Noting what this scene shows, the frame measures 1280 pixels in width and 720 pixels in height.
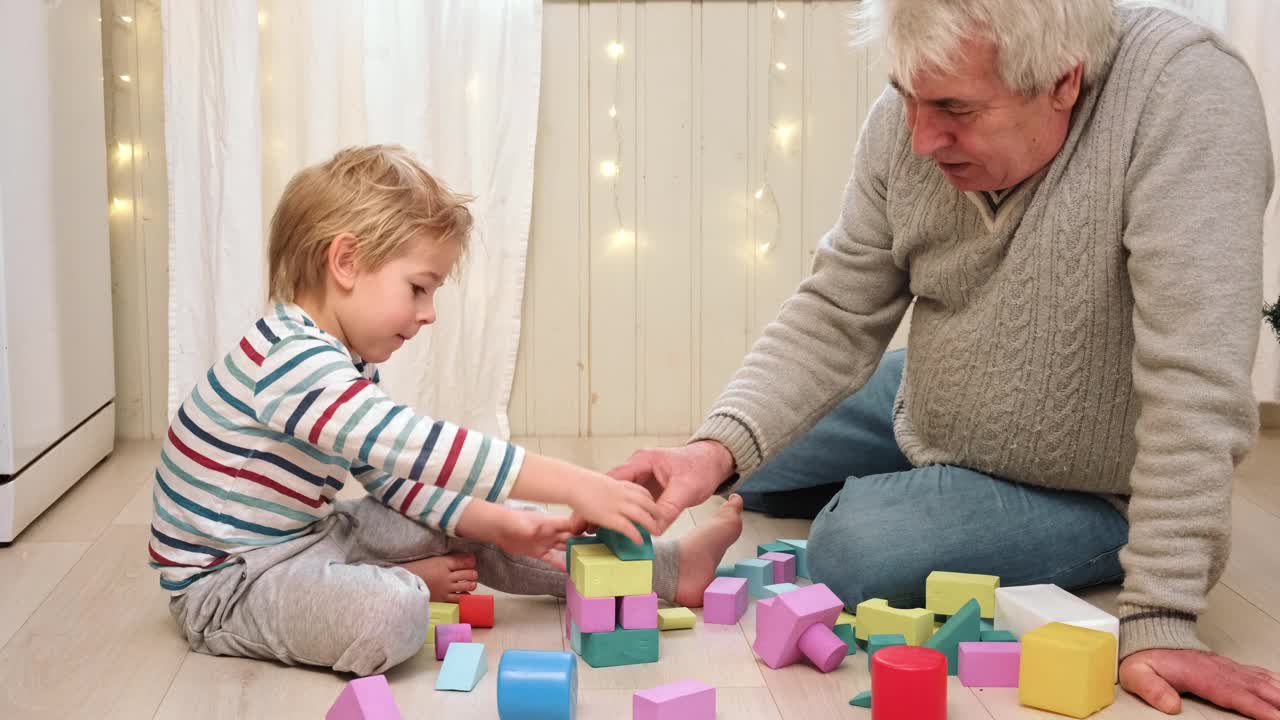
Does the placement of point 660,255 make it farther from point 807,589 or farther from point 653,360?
point 807,589

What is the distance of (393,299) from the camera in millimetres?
1574

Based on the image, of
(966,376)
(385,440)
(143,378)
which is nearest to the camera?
(385,440)

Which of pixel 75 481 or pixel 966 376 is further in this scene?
pixel 75 481

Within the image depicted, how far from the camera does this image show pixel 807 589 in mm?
1553

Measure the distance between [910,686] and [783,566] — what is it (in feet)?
1.81

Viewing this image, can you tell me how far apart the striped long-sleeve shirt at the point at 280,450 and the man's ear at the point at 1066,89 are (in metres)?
0.70

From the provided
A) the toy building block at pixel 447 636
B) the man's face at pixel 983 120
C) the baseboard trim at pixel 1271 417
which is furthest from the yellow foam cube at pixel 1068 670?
the baseboard trim at pixel 1271 417

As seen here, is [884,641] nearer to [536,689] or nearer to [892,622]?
[892,622]

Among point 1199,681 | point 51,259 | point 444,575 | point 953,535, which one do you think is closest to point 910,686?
point 1199,681

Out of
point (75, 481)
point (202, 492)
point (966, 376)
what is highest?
point (966, 376)

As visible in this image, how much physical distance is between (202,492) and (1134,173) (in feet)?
3.60

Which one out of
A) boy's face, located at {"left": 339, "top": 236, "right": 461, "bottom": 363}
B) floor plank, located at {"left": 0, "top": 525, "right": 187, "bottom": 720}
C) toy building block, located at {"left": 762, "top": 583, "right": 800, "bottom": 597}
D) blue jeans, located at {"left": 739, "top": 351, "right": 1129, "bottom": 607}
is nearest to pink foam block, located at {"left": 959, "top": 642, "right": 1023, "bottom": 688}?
blue jeans, located at {"left": 739, "top": 351, "right": 1129, "bottom": 607}

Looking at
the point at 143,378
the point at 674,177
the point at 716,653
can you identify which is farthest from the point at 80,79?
the point at 716,653

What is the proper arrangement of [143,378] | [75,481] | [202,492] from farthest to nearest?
1. [143,378]
2. [75,481]
3. [202,492]
